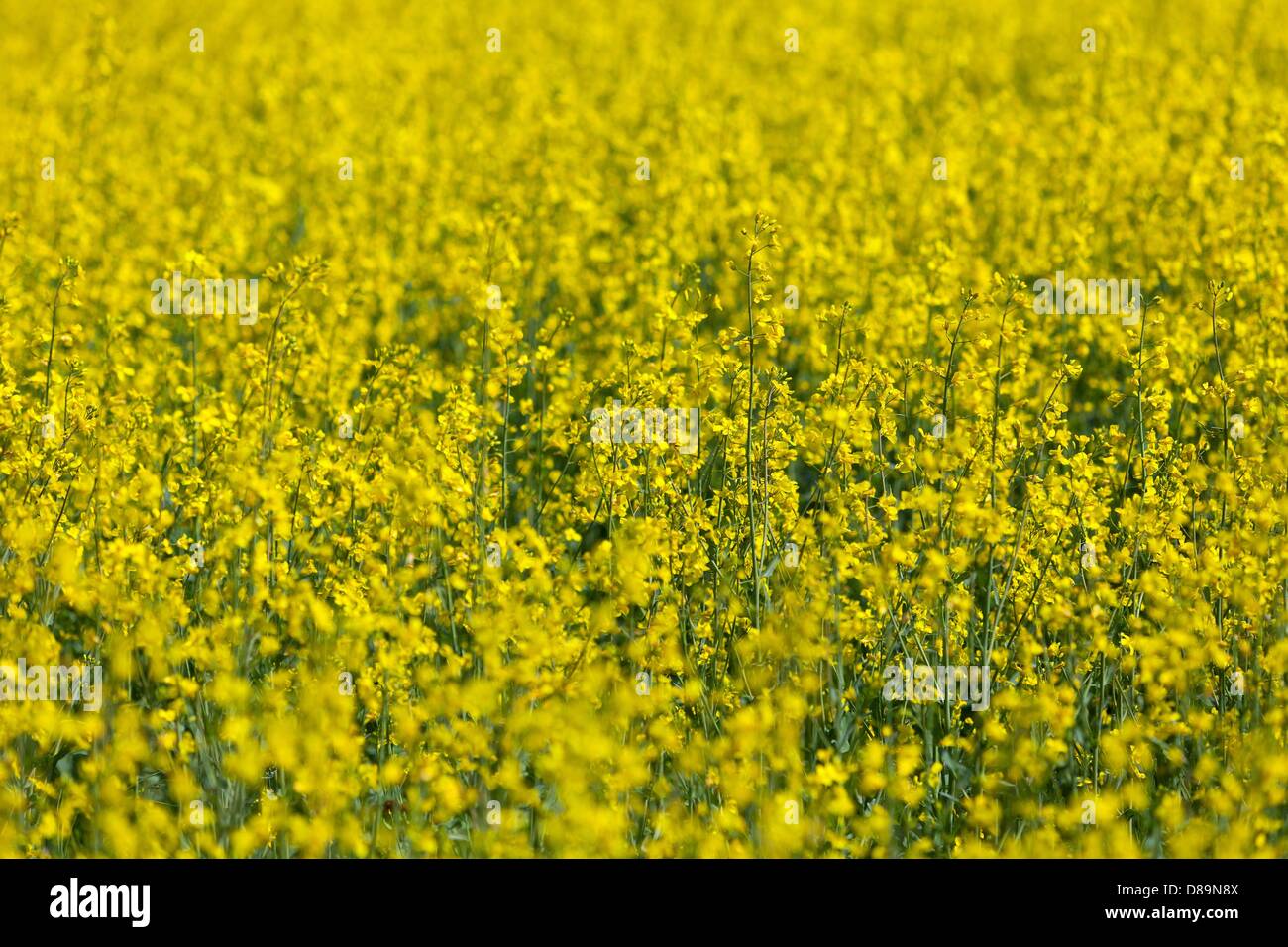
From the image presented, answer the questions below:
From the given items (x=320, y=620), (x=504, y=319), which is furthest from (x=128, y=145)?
(x=320, y=620)

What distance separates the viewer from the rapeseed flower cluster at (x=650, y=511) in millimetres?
4102

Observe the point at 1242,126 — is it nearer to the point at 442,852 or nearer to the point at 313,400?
the point at 313,400

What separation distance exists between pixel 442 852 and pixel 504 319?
2203 mm

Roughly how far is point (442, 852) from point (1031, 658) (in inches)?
73.0

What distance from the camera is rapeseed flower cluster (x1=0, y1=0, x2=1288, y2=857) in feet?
13.5

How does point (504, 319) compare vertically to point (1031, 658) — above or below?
above

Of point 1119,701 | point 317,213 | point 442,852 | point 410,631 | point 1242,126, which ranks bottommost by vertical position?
point 442,852

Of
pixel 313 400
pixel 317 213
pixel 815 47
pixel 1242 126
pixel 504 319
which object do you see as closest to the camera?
pixel 504 319

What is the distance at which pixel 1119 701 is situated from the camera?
4777mm

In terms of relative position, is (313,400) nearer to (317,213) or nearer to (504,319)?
(504,319)

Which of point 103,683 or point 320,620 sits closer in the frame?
point 320,620

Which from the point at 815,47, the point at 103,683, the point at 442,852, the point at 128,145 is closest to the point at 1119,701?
the point at 442,852

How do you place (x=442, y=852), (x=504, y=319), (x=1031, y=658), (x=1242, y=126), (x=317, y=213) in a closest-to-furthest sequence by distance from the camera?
(x=442, y=852) < (x=1031, y=658) < (x=504, y=319) < (x=317, y=213) < (x=1242, y=126)

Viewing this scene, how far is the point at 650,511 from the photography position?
502 cm
